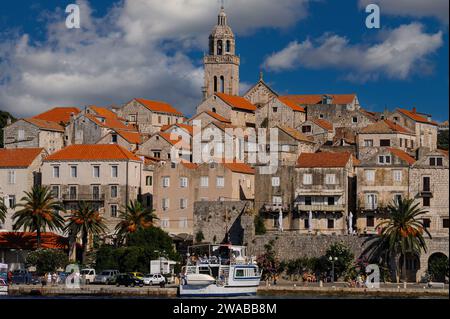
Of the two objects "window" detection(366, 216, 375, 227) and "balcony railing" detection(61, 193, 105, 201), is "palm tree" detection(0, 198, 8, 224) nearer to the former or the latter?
"balcony railing" detection(61, 193, 105, 201)

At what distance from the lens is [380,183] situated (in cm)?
11312

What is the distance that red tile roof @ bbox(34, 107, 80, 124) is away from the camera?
142 meters

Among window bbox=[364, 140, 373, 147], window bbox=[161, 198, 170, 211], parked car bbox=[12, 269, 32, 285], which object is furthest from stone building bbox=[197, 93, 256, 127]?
parked car bbox=[12, 269, 32, 285]

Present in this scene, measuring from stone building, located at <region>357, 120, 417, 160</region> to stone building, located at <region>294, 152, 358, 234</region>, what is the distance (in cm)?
Answer: 1148

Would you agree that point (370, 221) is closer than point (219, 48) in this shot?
Yes

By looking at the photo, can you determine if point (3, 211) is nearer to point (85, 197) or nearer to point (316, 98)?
point (85, 197)

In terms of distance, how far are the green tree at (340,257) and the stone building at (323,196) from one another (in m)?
7.30

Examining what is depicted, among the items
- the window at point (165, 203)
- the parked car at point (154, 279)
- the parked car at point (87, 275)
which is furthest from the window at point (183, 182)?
the parked car at point (154, 279)

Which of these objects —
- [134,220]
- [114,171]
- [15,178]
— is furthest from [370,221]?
[15,178]

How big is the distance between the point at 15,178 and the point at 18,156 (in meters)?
2.69

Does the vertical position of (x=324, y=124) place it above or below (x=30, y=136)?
above
